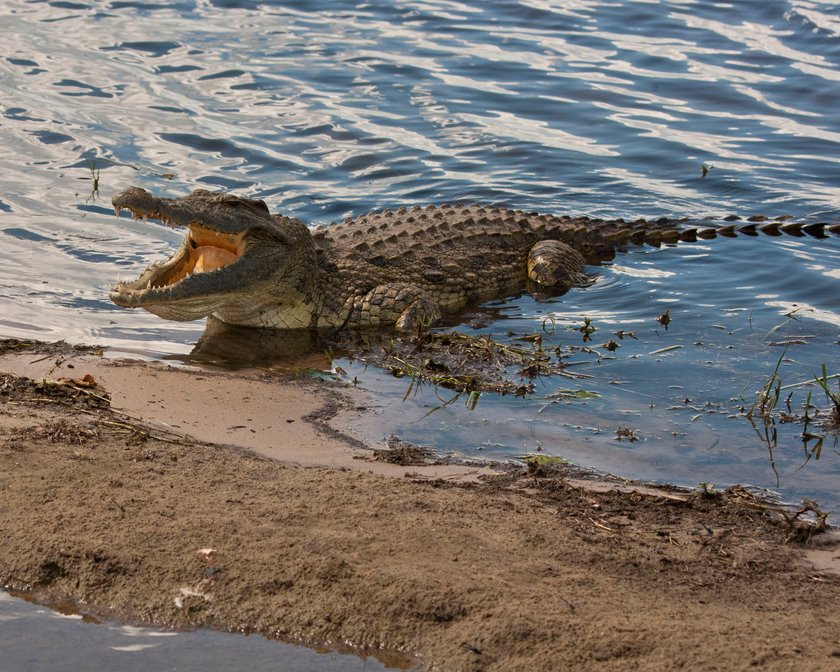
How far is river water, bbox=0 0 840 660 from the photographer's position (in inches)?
267

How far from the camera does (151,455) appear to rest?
5.35m

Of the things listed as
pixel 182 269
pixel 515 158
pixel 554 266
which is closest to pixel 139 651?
pixel 182 269

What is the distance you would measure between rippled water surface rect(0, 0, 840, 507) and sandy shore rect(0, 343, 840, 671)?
0.89 m

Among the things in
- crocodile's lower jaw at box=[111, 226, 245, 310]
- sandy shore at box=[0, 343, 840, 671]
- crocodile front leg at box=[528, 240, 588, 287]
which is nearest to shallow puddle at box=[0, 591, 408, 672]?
sandy shore at box=[0, 343, 840, 671]

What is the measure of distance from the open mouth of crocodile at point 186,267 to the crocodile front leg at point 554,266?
268 cm

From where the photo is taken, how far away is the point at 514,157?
1310cm

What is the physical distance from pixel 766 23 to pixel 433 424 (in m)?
13.3

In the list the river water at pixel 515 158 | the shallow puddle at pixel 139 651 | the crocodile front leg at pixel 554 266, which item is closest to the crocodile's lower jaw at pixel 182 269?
the river water at pixel 515 158

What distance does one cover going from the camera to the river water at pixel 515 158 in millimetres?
6793

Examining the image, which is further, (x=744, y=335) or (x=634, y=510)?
(x=744, y=335)

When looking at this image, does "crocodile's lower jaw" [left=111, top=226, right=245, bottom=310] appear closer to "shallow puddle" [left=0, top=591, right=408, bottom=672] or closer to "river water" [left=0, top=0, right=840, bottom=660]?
"river water" [left=0, top=0, right=840, bottom=660]

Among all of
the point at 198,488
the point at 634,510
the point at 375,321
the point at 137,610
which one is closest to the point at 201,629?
the point at 137,610

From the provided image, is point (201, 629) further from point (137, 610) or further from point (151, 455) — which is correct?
point (151, 455)

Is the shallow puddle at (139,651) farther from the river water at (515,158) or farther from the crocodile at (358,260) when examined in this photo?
the crocodile at (358,260)
